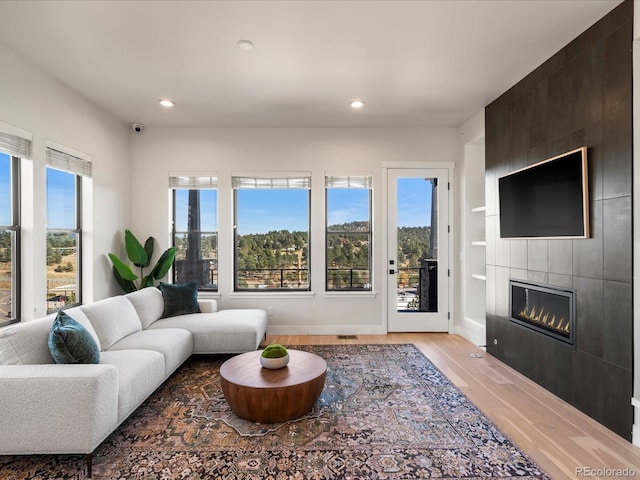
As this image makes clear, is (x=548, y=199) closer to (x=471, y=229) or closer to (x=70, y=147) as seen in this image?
(x=471, y=229)

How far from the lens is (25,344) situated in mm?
2268

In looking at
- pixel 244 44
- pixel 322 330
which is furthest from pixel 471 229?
pixel 244 44

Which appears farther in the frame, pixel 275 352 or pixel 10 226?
pixel 10 226

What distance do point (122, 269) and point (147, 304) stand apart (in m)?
0.73

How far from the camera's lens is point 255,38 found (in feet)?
8.84

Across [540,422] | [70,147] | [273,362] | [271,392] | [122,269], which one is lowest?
[540,422]

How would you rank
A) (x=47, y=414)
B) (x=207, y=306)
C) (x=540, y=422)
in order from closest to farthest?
(x=47, y=414) → (x=540, y=422) → (x=207, y=306)

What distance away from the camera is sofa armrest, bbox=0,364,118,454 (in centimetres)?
193

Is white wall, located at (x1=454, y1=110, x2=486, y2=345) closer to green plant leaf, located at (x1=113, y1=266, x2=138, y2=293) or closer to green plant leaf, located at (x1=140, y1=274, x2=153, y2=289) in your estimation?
green plant leaf, located at (x1=140, y1=274, x2=153, y2=289)

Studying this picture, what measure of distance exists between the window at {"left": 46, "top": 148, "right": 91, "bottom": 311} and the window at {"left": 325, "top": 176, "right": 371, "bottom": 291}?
9.65 ft

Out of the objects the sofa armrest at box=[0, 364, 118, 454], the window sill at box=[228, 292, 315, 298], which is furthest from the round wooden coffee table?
the window sill at box=[228, 292, 315, 298]

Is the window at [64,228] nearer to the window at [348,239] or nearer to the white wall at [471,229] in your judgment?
the window at [348,239]

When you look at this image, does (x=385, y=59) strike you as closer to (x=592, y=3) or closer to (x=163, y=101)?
(x=592, y=3)

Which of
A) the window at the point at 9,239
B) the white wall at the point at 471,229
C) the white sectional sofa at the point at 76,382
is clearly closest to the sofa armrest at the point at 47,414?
the white sectional sofa at the point at 76,382
